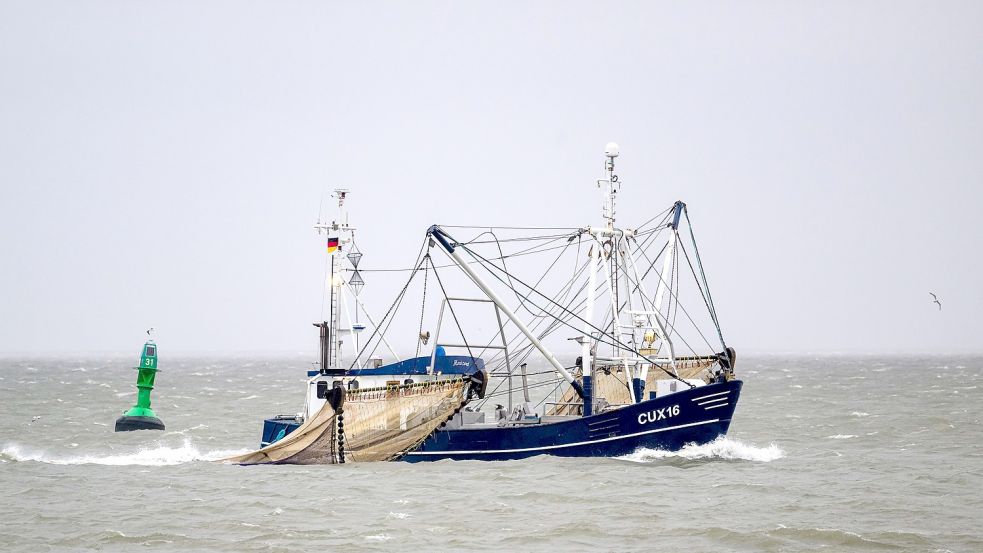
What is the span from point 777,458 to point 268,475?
16812 mm

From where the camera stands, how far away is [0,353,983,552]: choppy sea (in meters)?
22.0

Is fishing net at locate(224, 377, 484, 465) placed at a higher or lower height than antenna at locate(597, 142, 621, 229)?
lower

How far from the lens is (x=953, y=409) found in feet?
188

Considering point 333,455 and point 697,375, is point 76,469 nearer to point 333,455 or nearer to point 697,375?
point 333,455

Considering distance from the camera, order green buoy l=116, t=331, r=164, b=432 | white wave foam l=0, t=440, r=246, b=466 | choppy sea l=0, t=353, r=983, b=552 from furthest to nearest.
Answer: green buoy l=116, t=331, r=164, b=432 → white wave foam l=0, t=440, r=246, b=466 → choppy sea l=0, t=353, r=983, b=552

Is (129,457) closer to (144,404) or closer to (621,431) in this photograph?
(144,404)

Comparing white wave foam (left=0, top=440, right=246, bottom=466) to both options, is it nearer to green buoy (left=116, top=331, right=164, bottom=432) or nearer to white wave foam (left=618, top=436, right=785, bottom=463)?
green buoy (left=116, top=331, right=164, bottom=432)

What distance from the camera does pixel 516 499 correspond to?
87.1 feet

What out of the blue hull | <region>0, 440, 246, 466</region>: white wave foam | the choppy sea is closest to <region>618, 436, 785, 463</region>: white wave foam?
the choppy sea

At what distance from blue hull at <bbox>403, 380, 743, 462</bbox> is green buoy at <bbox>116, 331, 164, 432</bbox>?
1987cm

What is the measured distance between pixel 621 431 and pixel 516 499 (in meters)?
6.94

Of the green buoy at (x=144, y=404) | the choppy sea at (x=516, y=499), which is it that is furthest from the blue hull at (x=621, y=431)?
the green buoy at (x=144, y=404)

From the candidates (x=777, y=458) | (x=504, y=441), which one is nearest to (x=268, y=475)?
(x=504, y=441)

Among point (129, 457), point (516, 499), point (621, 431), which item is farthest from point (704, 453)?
point (129, 457)
